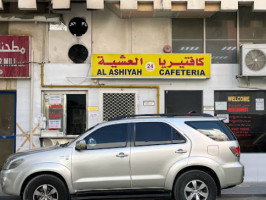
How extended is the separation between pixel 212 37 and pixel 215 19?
1.80 feet

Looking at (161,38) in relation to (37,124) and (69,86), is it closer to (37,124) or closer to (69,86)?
(69,86)

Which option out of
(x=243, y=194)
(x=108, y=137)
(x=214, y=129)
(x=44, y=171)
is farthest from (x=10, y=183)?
(x=243, y=194)

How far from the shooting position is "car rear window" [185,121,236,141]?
737cm

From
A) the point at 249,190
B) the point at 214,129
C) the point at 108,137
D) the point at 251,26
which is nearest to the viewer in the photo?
the point at 108,137

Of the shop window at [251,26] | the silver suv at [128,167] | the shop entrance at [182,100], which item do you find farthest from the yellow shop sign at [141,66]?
the silver suv at [128,167]

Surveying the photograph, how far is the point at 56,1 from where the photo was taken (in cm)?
1048

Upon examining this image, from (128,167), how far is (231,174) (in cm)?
190

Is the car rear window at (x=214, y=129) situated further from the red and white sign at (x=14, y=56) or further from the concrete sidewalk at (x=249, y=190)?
the red and white sign at (x=14, y=56)

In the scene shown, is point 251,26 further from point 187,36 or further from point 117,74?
point 117,74

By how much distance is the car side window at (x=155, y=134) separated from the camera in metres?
7.30

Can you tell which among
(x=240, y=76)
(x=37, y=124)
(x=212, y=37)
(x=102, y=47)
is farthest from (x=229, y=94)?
(x=37, y=124)

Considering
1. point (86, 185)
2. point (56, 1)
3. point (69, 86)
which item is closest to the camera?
point (86, 185)

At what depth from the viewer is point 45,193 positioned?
7.02 meters

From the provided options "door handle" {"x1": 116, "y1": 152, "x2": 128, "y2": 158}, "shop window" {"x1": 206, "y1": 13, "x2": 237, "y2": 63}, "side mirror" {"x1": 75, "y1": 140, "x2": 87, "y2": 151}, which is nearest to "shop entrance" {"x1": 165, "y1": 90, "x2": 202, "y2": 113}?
"shop window" {"x1": 206, "y1": 13, "x2": 237, "y2": 63}
